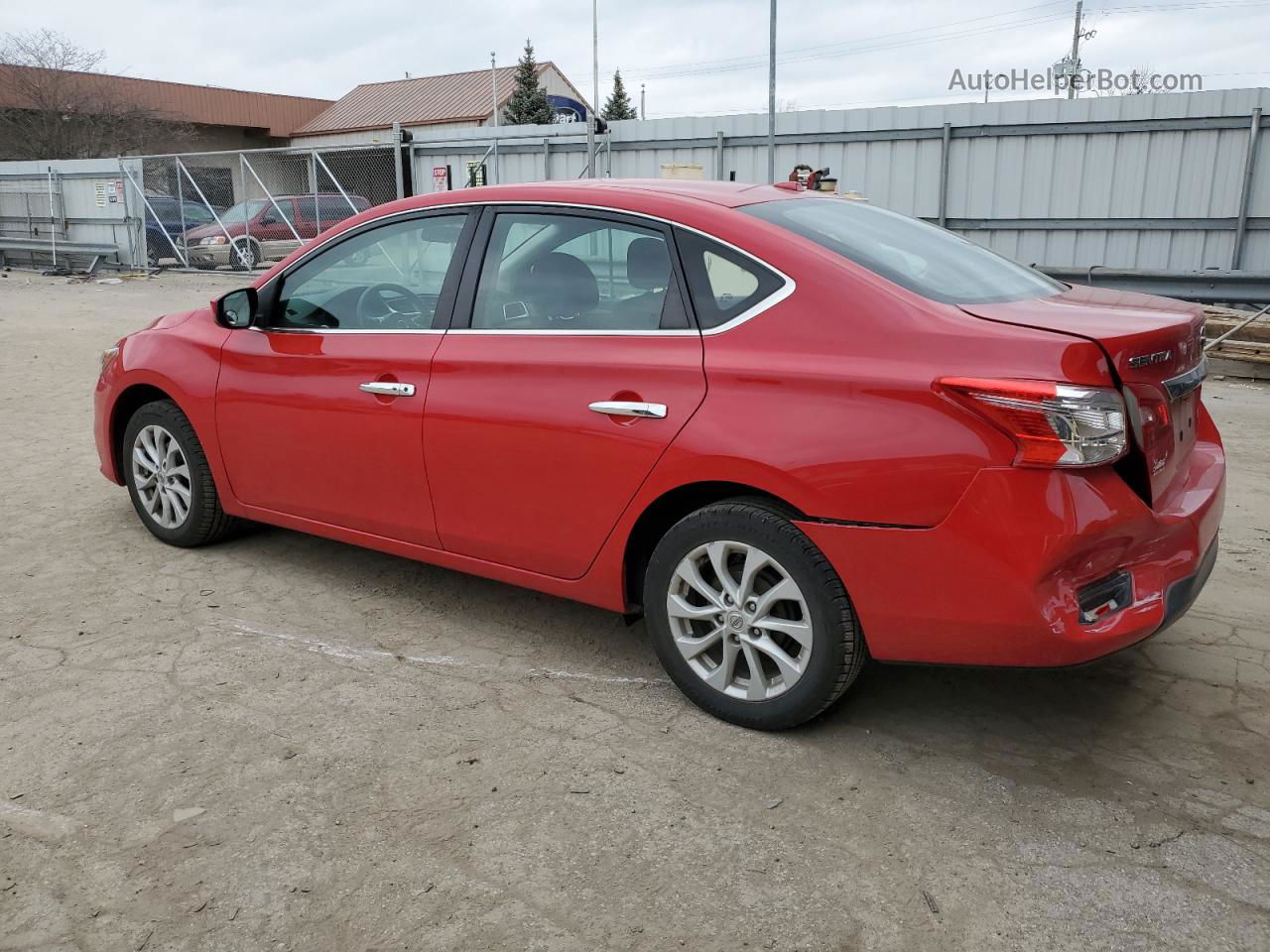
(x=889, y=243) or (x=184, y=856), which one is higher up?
(x=889, y=243)

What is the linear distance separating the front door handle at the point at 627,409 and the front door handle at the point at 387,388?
820 mm

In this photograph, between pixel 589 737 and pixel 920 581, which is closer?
pixel 920 581

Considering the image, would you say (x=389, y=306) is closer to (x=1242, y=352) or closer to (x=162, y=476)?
(x=162, y=476)

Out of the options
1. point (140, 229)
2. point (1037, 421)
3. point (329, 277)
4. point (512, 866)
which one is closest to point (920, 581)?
point (1037, 421)

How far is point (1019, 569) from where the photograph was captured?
2.67 m

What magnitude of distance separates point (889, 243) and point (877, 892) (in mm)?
1948

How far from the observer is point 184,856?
2.64 metres

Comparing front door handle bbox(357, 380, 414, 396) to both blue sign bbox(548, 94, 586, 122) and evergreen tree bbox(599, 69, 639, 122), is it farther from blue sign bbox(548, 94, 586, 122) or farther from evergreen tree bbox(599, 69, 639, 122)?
evergreen tree bbox(599, 69, 639, 122)

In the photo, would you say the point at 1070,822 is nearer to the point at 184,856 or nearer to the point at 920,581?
the point at 920,581

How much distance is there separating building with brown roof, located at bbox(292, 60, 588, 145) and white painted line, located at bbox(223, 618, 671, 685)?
42.3 m

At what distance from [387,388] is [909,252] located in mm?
1854

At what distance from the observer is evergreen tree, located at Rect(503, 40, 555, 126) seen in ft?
176

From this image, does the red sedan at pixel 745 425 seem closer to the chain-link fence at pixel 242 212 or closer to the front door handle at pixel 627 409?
the front door handle at pixel 627 409

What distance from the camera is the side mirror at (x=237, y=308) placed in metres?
4.38
